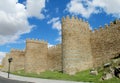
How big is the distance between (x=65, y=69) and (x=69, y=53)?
7.03ft

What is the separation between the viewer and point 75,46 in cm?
3247

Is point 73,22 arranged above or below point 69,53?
above

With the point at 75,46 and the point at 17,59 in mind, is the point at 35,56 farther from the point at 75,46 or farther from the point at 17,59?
the point at 75,46

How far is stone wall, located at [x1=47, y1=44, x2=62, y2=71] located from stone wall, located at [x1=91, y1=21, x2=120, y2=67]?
924 centimetres

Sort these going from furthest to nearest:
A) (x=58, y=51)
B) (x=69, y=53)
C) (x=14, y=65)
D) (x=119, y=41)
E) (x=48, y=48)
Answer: (x=14, y=65), (x=48, y=48), (x=58, y=51), (x=69, y=53), (x=119, y=41)

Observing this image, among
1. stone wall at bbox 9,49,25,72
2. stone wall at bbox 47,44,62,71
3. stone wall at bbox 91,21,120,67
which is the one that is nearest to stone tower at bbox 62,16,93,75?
stone wall at bbox 91,21,120,67

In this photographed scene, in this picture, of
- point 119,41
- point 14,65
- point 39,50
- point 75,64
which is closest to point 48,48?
point 39,50

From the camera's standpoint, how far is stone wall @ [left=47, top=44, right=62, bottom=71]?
135ft

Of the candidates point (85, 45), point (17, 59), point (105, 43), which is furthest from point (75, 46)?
point (17, 59)

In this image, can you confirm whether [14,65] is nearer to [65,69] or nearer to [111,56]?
[65,69]

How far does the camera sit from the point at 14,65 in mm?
53594

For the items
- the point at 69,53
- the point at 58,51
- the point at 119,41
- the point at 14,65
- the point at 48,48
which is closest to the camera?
the point at 119,41

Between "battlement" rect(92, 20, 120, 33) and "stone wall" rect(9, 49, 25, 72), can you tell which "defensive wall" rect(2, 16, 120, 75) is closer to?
"battlement" rect(92, 20, 120, 33)

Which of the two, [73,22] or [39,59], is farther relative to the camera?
[39,59]
